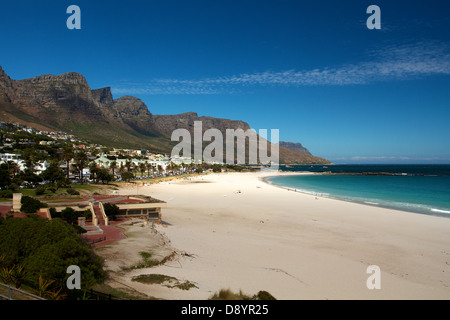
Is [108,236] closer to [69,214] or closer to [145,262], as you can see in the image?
[69,214]

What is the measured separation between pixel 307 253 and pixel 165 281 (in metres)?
11.1

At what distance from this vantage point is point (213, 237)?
24.3 m

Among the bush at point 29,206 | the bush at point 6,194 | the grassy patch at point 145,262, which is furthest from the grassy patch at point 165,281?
the bush at point 6,194

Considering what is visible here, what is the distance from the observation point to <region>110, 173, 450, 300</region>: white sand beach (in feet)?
46.4

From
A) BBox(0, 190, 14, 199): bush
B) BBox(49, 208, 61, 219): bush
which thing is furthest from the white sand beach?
BBox(0, 190, 14, 199): bush

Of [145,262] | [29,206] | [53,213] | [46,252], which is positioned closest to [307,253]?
[145,262]

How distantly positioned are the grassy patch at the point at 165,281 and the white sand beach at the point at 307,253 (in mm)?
395

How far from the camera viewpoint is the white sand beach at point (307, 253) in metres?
14.1

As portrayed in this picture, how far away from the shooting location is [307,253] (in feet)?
66.1

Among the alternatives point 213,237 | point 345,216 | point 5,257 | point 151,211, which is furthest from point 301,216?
point 5,257

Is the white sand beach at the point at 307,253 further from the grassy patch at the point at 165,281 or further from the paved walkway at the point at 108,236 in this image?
the paved walkway at the point at 108,236
